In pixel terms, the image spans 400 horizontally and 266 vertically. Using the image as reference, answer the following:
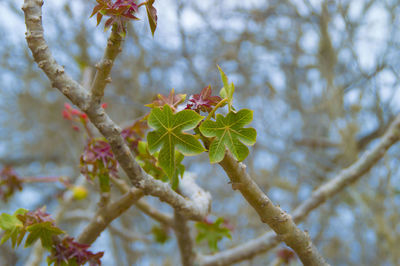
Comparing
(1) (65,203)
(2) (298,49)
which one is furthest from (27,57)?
(2) (298,49)

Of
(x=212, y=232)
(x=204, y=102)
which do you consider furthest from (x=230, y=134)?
(x=212, y=232)

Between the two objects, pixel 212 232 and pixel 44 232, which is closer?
pixel 44 232

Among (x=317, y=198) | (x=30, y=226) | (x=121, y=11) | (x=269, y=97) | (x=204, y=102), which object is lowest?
(x=30, y=226)

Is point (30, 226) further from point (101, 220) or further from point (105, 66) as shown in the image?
point (105, 66)

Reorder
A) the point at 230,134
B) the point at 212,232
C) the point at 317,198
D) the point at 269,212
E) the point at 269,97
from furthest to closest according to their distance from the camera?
the point at 269,97, the point at 317,198, the point at 212,232, the point at 269,212, the point at 230,134

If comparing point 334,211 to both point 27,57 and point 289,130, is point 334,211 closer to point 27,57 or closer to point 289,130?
point 289,130

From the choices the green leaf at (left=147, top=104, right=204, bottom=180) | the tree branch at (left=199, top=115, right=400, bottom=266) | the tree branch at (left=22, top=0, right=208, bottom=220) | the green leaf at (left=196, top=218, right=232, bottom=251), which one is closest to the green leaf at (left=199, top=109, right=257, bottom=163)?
the green leaf at (left=147, top=104, right=204, bottom=180)

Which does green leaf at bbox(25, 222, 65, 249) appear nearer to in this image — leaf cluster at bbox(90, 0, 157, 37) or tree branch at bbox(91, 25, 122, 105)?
tree branch at bbox(91, 25, 122, 105)
